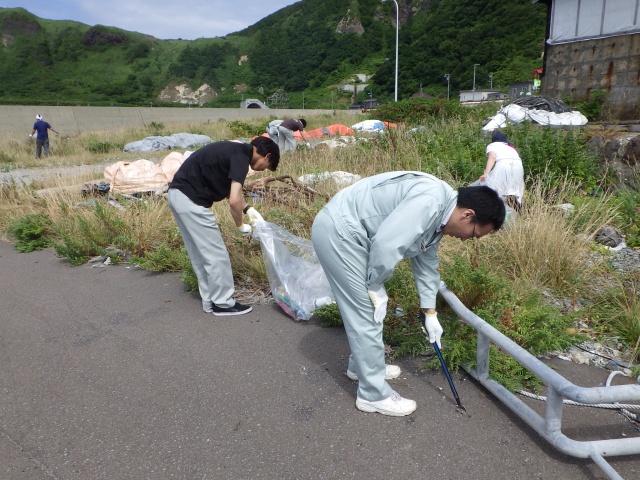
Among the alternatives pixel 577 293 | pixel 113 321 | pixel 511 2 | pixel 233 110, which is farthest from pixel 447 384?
pixel 511 2

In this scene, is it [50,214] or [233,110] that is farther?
[233,110]

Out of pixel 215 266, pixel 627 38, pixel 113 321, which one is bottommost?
pixel 113 321

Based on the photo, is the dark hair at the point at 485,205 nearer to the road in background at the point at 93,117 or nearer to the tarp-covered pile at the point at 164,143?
the tarp-covered pile at the point at 164,143

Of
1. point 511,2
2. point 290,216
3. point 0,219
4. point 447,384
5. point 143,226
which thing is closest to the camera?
point 447,384

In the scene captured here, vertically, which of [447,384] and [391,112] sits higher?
[391,112]

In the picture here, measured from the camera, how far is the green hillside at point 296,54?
77.6 m

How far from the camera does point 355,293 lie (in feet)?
8.16

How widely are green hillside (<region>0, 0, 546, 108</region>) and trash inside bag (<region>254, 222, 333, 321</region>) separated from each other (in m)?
66.6

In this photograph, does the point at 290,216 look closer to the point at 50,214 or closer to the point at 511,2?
the point at 50,214

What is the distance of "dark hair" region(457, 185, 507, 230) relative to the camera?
86.6 inches

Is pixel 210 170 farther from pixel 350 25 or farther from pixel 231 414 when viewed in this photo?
pixel 350 25

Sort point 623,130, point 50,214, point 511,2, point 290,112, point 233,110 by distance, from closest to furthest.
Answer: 1. point 50,214
2. point 623,130
3. point 233,110
4. point 290,112
5. point 511,2

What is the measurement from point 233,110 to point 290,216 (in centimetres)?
3374

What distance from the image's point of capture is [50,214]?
698 cm
